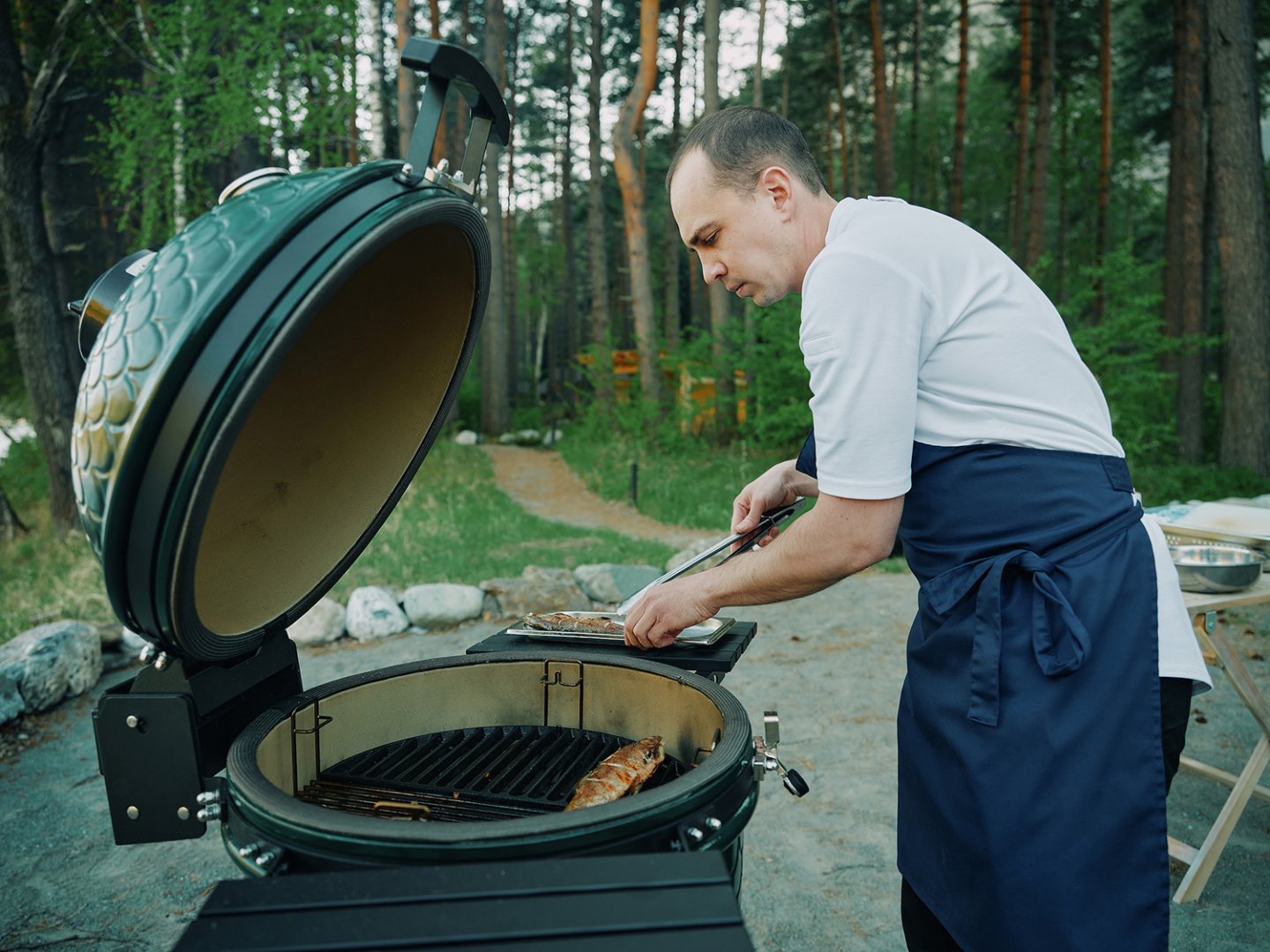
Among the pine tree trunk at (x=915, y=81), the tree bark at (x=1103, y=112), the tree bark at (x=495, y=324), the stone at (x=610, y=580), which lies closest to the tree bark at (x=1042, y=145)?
the tree bark at (x=1103, y=112)

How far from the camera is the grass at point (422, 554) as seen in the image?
6180 millimetres

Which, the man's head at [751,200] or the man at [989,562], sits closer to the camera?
the man at [989,562]

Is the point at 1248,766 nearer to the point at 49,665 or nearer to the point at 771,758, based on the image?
the point at 771,758

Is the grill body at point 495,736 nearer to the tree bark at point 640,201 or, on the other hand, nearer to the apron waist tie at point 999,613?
the apron waist tie at point 999,613

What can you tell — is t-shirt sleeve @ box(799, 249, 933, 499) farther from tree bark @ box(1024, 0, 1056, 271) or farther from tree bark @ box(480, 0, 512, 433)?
tree bark @ box(480, 0, 512, 433)

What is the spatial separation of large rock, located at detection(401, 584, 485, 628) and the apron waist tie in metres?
4.94

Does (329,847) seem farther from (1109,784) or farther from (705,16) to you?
(705,16)

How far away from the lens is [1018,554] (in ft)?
4.88

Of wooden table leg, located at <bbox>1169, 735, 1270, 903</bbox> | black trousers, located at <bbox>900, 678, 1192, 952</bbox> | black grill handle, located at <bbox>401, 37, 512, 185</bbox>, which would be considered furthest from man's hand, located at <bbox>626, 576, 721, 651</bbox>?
wooden table leg, located at <bbox>1169, 735, 1270, 903</bbox>

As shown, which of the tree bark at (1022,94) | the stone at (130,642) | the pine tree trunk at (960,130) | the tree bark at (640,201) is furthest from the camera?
the pine tree trunk at (960,130)

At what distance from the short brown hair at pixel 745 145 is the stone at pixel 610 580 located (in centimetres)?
484

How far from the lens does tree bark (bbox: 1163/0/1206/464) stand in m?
11.1

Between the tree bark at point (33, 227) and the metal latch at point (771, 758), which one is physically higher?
the tree bark at point (33, 227)

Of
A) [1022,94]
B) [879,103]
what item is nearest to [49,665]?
[879,103]
